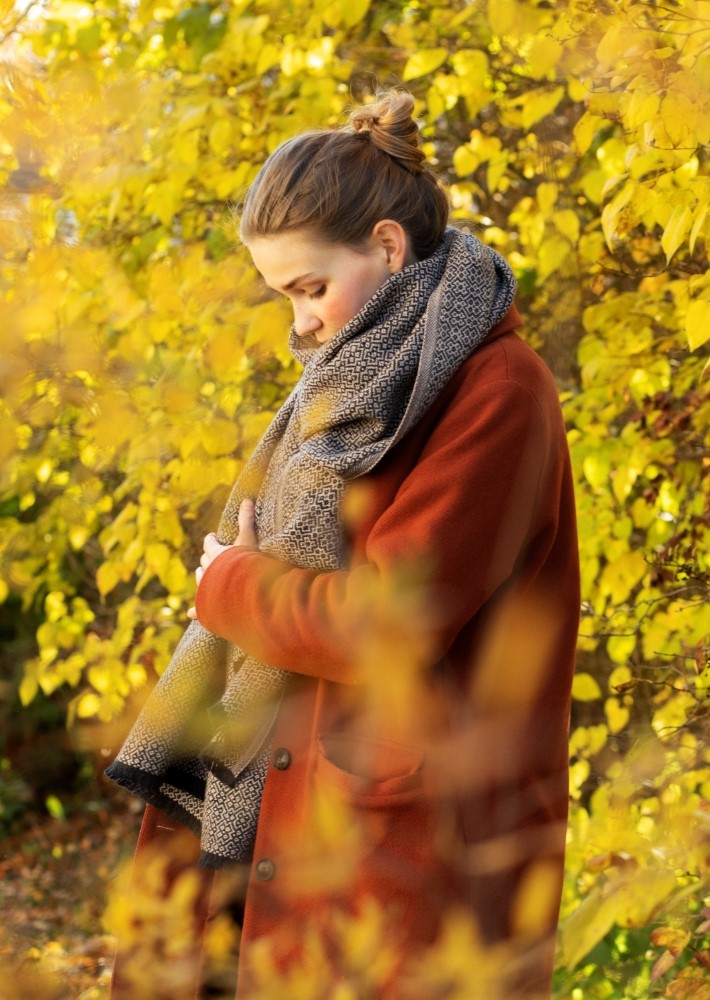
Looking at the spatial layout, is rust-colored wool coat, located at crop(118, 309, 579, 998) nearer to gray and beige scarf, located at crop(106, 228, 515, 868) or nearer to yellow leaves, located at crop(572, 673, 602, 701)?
gray and beige scarf, located at crop(106, 228, 515, 868)

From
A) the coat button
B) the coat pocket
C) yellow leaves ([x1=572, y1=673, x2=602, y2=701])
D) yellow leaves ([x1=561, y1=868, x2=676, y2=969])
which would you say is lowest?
yellow leaves ([x1=572, y1=673, x2=602, y2=701])

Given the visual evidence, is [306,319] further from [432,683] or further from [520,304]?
[520,304]

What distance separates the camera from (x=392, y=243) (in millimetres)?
1578

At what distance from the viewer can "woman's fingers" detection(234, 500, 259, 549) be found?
5.30ft

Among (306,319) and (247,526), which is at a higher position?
(306,319)

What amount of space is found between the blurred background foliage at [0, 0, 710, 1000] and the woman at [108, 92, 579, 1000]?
15 centimetres

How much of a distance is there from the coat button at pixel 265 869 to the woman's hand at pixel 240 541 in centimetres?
33

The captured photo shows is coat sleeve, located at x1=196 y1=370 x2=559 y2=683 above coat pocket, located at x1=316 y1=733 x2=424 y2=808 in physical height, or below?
above

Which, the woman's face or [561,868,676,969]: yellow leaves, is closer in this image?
[561,868,676,969]: yellow leaves

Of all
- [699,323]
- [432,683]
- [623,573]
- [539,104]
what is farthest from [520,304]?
[432,683]

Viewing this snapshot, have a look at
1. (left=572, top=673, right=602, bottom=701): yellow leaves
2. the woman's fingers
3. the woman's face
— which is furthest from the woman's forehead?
(left=572, top=673, right=602, bottom=701): yellow leaves

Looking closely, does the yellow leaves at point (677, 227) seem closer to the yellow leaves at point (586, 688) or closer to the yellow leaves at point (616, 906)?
the yellow leaves at point (616, 906)

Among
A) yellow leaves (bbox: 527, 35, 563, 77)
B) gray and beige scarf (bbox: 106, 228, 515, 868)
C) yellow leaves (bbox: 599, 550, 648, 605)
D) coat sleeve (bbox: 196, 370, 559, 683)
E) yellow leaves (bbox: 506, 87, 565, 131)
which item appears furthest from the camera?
yellow leaves (bbox: 599, 550, 648, 605)

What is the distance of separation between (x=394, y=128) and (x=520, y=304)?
1.63 metres
